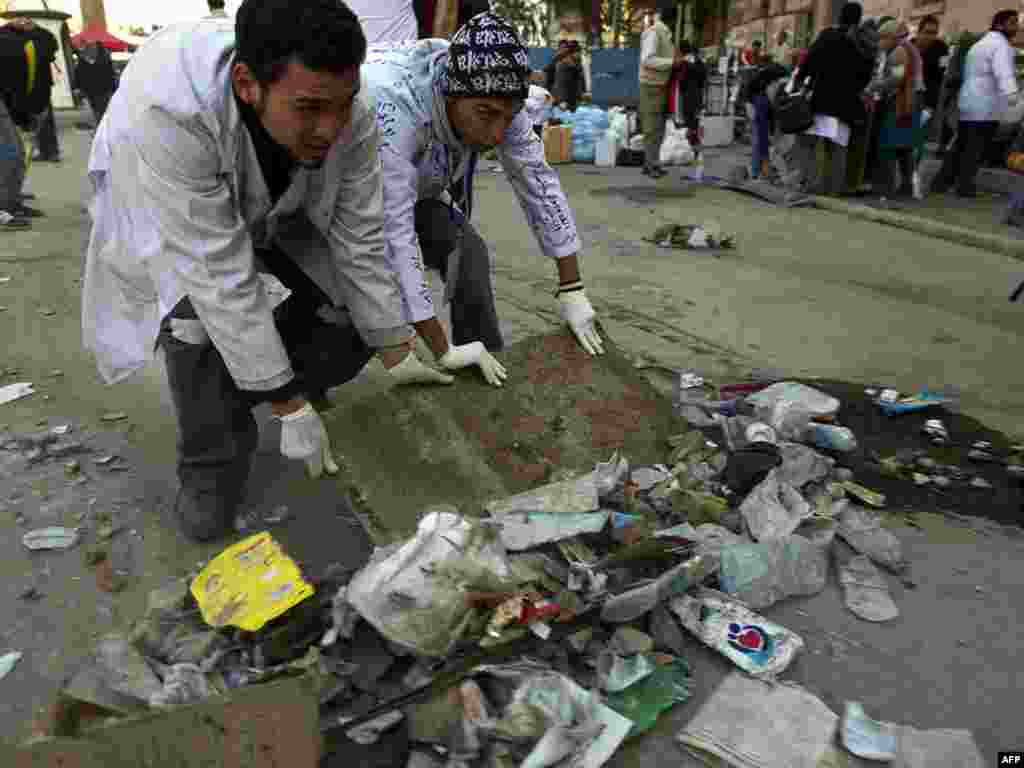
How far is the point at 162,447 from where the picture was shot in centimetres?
275

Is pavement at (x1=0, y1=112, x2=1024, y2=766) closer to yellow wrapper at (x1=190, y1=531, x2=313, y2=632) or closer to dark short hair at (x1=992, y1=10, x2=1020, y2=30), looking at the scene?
yellow wrapper at (x1=190, y1=531, x2=313, y2=632)

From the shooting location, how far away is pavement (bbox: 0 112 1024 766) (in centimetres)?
175

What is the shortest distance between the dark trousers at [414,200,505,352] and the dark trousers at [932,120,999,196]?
6605 mm

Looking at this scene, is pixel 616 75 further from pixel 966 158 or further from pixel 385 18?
pixel 385 18

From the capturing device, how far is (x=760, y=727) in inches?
61.9

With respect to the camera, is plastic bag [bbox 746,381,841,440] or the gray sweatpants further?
the gray sweatpants

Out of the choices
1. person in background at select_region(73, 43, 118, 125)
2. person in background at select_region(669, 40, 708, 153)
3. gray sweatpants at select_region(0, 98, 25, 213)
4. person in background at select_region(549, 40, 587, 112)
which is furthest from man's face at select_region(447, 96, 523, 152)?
person in background at select_region(73, 43, 118, 125)

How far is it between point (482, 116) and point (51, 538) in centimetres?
171

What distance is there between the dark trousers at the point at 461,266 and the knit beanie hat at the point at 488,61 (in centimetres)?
58

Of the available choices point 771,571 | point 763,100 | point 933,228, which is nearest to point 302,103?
point 771,571

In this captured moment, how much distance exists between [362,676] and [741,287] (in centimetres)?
383

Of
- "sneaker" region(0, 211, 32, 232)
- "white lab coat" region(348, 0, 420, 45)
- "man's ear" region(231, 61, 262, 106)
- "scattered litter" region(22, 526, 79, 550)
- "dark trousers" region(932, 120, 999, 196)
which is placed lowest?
"scattered litter" region(22, 526, 79, 550)

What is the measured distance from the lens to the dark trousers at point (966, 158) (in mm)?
7449

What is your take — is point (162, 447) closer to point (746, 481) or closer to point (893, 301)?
point (746, 481)
